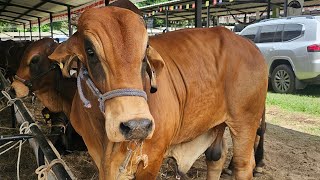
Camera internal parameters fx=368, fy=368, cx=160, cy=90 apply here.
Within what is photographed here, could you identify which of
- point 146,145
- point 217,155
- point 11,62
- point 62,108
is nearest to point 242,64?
point 217,155

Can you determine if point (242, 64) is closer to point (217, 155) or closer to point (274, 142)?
point (217, 155)

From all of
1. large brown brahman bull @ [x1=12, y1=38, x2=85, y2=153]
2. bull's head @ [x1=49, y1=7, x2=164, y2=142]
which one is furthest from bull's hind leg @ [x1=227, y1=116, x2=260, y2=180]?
large brown brahman bull @ [x1=12, y1=38, x2=85, y2=153]

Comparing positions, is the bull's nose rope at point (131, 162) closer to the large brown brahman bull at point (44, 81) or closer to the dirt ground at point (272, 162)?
the dirt ground at point (272, 162)

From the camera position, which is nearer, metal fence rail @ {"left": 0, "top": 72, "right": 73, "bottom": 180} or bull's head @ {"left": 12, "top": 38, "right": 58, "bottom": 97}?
metal fence rail @ {"left": 0, "top": 72, "right": 73, "bottom": 180}

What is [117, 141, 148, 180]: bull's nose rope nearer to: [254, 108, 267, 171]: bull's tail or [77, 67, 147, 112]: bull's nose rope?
[77, 67, 147, 112]: bull's nose rope

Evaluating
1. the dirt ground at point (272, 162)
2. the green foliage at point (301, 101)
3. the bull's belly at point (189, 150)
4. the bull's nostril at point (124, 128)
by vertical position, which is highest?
the bull's nostril at point (124, 128)

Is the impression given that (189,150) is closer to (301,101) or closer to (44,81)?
(44,81)

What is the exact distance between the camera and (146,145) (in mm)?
2158

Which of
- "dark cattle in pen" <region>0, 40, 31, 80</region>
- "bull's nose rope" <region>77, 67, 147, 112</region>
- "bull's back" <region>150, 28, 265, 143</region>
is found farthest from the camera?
"dark cattle in pen" <region>0, 40, 31, 80</region>

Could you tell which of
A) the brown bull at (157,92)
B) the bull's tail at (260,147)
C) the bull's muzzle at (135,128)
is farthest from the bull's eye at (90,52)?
the bull's tail at (260,147)

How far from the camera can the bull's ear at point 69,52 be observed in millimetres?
2041

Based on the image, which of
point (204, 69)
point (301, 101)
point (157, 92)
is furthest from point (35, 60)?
point (301, 101)

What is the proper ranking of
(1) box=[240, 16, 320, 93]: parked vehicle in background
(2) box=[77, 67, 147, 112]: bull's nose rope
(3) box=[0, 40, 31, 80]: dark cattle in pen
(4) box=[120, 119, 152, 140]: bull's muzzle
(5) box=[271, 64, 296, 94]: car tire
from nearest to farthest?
(4) box=[120, 119, 152, 140]: bull's muzzle
(2) box=[77, 67, 147, 112]: bull's nose rope
(3) box=[0, 40, 31, 80]: dark cattle in pen
(1) box=[240, 16, 320, 93]: parked vehicle in background
(5) box=[271, 64, 296, 94]: car tire

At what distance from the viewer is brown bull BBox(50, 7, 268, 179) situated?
5.85 ft
